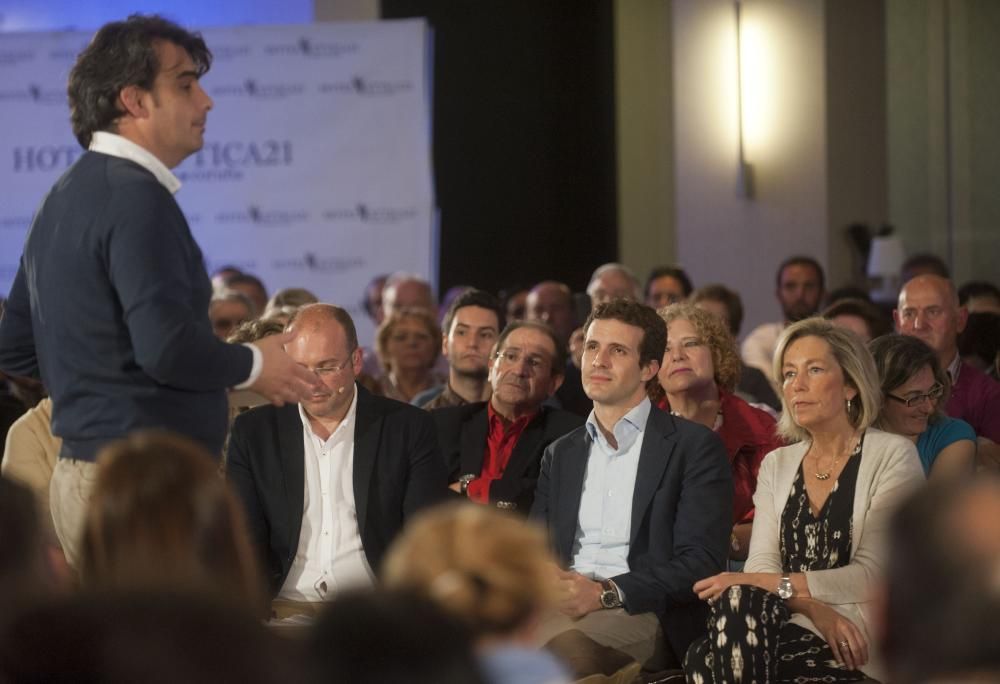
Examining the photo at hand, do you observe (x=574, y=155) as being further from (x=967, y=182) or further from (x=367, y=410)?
(x=367, y=410)

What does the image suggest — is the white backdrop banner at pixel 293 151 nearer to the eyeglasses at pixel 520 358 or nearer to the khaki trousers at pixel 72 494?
the eyeglasses at pixel 520 358

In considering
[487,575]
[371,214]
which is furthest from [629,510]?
[371,214]

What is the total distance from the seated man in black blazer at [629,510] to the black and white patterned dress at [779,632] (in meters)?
0.17

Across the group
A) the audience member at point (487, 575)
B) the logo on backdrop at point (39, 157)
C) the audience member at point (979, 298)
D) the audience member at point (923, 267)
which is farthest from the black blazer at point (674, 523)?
the logo on backdrop at point (39, 157)

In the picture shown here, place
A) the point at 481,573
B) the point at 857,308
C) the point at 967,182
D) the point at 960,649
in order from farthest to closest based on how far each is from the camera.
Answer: the point at 967,182, the point at 857,308, the point at 481,573, the point at 960,649

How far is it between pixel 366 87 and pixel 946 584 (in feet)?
21.3

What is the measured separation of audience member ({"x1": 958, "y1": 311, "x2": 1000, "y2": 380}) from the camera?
5.43 meters

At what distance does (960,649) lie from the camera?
1374 millimetres

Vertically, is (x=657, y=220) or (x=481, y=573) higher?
(x=657, y=220)

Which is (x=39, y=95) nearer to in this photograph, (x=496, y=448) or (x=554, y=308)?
(x=554, y=308)

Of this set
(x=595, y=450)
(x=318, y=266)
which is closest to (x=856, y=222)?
(x=318, y=266)

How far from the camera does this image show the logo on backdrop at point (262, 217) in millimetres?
7637

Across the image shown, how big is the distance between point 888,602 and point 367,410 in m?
2.28

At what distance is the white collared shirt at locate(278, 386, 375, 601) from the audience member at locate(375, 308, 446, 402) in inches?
82.5
